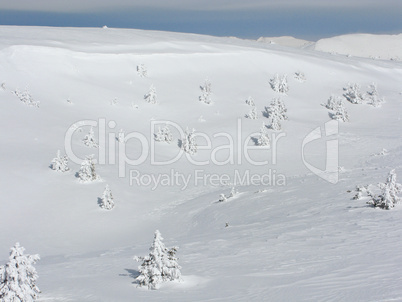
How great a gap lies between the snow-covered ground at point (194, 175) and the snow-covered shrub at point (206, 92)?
2.95ft

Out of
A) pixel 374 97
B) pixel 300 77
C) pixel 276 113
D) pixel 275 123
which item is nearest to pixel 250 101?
pixel 276 113

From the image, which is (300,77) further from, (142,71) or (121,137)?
(121,137)

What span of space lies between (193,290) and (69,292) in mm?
2603

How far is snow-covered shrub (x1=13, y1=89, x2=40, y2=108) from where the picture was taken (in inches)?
1201

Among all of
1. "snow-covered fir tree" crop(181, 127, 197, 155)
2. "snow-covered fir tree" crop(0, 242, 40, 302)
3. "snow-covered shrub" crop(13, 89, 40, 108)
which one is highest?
"snow-covered shrub" crop(13, 89, 40, 108)

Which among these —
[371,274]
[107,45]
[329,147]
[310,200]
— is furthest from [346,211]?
[107,45]

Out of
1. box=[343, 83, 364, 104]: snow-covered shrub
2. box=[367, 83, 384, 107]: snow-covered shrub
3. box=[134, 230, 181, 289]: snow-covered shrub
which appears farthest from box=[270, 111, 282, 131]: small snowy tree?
box=[134, 230, 181, 289]: snow-covered shrub

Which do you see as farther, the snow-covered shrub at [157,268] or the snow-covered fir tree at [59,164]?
the snow-covered fir tree at [59,164]

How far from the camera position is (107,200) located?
19.0 metres

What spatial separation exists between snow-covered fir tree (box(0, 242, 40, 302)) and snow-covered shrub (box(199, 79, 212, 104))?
32.5 meters

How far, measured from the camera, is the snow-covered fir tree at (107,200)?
1891 centimetres

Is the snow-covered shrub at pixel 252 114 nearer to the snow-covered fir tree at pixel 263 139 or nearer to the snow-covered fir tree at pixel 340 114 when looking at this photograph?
the snow-covered fir tree at pixel 263 139

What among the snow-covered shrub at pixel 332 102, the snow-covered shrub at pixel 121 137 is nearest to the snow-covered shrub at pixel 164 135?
the snow-covered shrub at pixel 121 137

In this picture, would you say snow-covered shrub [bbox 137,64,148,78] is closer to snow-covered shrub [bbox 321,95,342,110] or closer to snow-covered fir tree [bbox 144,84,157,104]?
snow-covered fir tree [bbox 144,84,157,104]
